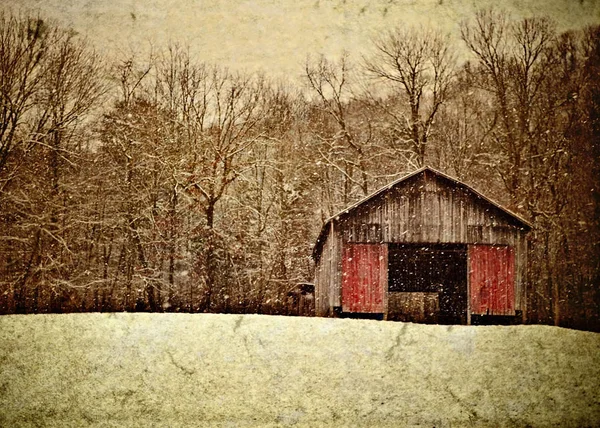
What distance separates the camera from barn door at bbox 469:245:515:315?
5.58 m

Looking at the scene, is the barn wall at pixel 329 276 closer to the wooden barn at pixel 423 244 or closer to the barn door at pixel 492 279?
the wooden barn at pixel 423 244

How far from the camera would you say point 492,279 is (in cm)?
580

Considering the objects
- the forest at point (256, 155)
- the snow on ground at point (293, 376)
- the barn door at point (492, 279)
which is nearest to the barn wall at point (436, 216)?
the barn door at point (492, 279)

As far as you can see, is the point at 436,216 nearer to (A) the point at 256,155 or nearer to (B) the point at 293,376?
(A) the point at 256,155

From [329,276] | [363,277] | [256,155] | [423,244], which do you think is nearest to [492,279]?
[423,244]

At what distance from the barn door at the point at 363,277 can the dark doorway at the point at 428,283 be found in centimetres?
23

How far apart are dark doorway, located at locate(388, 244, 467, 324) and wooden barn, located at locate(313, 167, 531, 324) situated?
3 centimetres

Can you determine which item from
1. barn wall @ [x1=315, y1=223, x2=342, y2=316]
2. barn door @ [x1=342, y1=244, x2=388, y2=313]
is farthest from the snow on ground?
barn door @ [x1=342, y1=244, x2=388, y2=313]

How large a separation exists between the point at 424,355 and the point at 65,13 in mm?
4767

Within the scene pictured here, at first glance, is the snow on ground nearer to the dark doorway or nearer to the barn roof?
the dark doorway

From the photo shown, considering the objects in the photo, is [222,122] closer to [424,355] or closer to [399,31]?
[399,31]

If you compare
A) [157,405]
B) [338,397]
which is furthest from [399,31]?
[157,405]

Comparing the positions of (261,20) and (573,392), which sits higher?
(261,20)

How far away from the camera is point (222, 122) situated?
6133 mm
